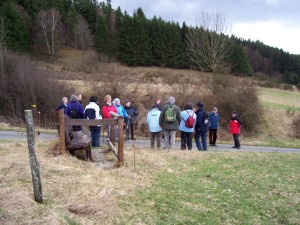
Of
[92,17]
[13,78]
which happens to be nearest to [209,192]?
[13,78]

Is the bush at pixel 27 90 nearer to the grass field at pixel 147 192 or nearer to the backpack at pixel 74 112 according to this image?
the backpack at pixel 74 112

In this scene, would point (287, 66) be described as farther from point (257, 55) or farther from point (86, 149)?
point (86, 149)

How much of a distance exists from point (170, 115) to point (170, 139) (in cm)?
99

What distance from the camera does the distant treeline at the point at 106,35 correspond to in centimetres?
5750

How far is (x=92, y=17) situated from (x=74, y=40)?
969 centimetres

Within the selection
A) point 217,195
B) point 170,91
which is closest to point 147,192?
point 217,195

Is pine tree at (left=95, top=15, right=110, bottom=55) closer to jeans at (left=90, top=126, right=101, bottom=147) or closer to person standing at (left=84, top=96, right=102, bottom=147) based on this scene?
person standing at (left=84, top=96, right=102, bottom=147)

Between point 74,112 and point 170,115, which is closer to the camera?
point 74,112

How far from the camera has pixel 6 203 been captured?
18.4 ft

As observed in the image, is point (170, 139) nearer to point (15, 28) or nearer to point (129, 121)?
point (129, 121)

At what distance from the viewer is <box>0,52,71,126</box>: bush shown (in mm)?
28406

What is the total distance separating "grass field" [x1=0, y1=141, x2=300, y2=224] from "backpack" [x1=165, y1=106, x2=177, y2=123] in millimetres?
1841

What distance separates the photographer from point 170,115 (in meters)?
11.7

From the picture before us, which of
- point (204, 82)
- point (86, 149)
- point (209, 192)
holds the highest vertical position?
point (204, 82)
